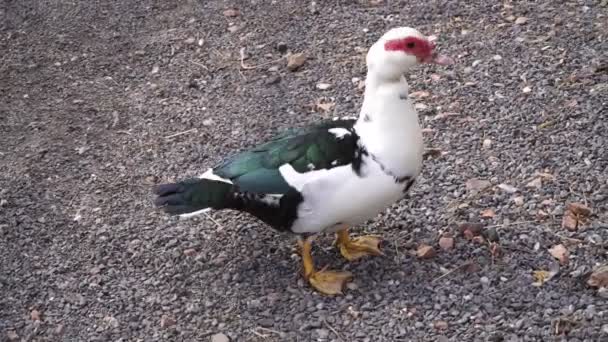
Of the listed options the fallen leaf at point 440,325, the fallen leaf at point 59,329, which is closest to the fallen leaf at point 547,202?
the fallen leaf at point 440,325

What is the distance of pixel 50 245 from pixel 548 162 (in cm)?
229

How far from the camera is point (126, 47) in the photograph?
554cm

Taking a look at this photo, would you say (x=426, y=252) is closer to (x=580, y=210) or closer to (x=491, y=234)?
(x=491, y=234)

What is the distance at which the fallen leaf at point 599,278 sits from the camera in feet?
10.4

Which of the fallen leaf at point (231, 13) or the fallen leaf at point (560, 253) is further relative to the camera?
the fallen leaf at point (231, 13)

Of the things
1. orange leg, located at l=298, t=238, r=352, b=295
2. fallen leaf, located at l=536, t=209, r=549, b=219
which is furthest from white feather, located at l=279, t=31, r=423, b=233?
fallen leaf, located at l=536, t=209, r=549, b=219

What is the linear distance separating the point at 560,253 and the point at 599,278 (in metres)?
0.24

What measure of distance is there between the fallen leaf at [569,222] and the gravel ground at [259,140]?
0.03m

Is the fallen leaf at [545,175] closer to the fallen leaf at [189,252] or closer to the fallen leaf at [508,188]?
the fallen leaf at [508,188]

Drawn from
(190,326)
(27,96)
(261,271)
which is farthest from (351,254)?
(27,96)

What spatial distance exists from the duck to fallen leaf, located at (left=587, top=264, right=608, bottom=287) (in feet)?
2.45

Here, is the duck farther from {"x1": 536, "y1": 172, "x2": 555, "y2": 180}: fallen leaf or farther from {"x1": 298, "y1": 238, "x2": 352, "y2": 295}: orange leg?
{"x1": 536, "y1": 172, "x2": 555, "y2": 180}: fallen leaf

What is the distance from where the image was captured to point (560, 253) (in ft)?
11.2

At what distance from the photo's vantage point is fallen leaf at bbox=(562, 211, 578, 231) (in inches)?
139
